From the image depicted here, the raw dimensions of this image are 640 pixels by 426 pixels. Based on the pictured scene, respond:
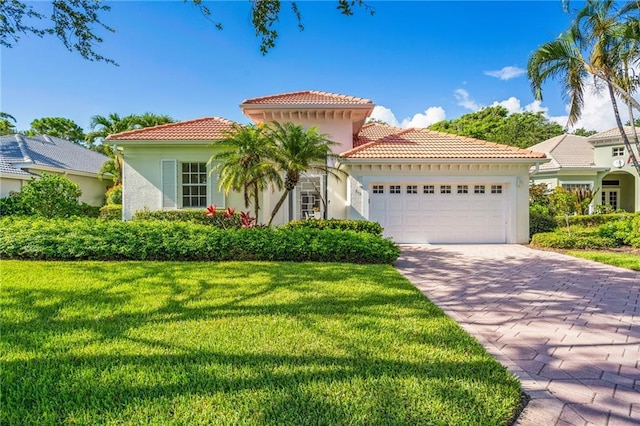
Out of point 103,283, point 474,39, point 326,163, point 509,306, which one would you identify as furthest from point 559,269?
point 103,283

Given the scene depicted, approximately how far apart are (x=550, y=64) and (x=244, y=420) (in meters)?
15.9

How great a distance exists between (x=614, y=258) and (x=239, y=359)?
38.4 feet

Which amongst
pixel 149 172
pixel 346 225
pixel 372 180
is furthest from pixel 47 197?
pixel 372 180

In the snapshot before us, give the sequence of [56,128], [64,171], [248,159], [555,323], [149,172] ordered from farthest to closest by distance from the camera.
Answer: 1. [56,128]
2. [64,171]
3. [149,172]
4. [248,159]
5. [555,323]

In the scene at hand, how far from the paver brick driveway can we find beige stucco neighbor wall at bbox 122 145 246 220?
941cm

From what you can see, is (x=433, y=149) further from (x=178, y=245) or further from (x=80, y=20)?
(x=80, y=20)

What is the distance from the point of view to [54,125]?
116ft

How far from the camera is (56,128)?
35.6m

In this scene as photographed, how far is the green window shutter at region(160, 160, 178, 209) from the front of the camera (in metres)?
13.4

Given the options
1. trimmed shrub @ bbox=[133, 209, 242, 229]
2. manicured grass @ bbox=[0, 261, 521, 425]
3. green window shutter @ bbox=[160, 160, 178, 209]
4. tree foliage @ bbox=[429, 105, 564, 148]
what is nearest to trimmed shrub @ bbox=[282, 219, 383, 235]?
Answer: trimmed shrub @ bbox=[133, 209, 242, 229]

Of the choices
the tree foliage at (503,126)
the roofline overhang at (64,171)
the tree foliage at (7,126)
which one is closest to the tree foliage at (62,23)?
the roofline overhang at (64,171)

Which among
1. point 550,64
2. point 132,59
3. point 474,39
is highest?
point 474,39

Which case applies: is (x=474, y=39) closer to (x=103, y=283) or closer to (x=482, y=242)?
(x=482, y=242)

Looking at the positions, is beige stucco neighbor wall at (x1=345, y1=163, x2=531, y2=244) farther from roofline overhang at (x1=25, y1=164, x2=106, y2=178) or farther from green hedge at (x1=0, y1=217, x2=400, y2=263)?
Result: roofline overhang at (x1=25, y1=164, x2=106, y2=178)
